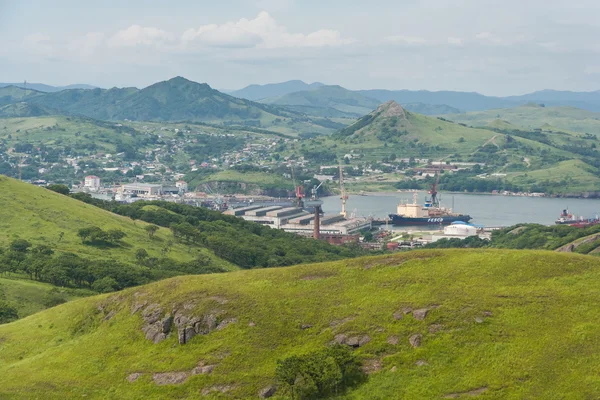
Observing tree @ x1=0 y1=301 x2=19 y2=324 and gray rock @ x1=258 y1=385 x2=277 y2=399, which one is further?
tree @ x1=0 y1=301 x2=19 y2=324

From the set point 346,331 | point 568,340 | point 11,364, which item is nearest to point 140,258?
point 11,364

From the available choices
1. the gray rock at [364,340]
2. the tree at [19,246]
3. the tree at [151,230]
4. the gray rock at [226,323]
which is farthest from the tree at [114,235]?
the gray rock at [364,340]

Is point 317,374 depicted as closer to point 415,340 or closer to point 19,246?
point 415,340

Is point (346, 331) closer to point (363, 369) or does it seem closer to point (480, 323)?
point (363, 369)

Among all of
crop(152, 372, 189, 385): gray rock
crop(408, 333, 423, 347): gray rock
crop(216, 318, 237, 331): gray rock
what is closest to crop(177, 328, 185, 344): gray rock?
crop(216, 318, 237, 331): gray rock

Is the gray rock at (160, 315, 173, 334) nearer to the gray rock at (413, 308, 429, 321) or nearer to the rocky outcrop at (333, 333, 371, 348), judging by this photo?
the rocky outcrop at (333, 333, 371, 348)

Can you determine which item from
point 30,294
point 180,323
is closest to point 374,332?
point 180,323
